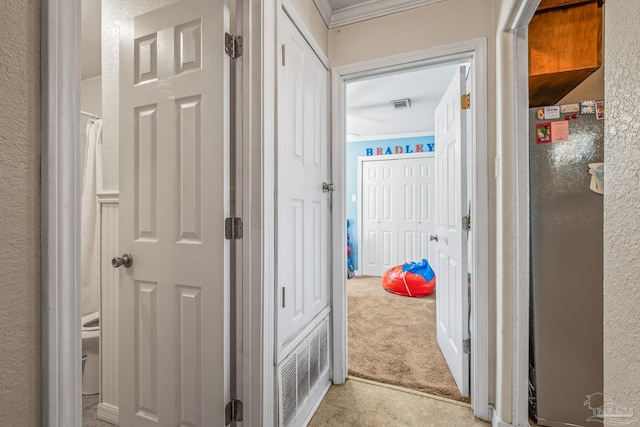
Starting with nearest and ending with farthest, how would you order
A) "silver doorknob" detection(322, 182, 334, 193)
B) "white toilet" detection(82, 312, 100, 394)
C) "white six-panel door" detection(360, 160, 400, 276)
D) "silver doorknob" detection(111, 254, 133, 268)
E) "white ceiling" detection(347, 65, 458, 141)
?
"silver doorknob" detection(111, 254, 133, 268)
"white toilet" detection(82, 312, 100, 394)
"silver doorknob" detection(322, 182, 334, 193)
"white ceiling" detection(347, 65, 458, 141)
"white six-panel door" detection(360, 160, 400, 276)

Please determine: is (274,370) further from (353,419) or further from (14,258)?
(14,258)

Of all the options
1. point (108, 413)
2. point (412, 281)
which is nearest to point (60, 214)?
point (108, 413)

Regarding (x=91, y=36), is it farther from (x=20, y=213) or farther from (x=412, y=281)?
(x=412, y=281)

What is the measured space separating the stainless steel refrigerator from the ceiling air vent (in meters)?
2.22

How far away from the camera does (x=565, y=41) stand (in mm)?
1442

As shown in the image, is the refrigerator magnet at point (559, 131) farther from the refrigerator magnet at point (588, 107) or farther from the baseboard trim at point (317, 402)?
the baseboard trim at point (317, 402)

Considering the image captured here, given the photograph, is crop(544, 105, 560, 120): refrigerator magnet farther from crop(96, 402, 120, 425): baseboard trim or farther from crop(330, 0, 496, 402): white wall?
crop(96, 402, 120, 425): baseboard trim

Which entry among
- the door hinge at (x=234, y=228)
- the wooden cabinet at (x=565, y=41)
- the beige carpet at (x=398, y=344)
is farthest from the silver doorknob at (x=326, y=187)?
the beige carpet at (x=398, y=344)

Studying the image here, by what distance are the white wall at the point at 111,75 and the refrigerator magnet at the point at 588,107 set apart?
90.3 inches

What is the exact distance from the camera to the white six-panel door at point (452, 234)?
1842mm

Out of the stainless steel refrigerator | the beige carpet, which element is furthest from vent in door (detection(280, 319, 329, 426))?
the stainless steel refrigerator

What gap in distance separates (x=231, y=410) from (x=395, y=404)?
1.07m

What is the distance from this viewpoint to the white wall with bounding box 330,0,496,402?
1643 millimetres

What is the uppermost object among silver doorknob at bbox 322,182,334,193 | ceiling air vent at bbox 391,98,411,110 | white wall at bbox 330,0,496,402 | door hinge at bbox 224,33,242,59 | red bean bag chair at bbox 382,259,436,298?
ceiling air vent at bbox 391,98,411,110
